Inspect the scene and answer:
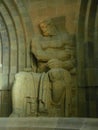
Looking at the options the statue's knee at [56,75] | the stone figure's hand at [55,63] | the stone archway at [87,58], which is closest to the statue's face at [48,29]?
the stone archway at [87,58]

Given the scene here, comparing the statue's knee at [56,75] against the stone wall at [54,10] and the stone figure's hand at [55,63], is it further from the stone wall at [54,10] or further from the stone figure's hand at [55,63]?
the stone wall at [54,10]

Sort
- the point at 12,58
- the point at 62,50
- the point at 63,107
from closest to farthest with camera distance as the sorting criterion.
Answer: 1. the point at 63,107
2. the point at 62,50
3. the point at 12,58

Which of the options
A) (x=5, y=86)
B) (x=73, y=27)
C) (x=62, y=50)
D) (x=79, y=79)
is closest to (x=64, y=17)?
(x=73, y=27)

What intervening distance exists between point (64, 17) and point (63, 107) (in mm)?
1722

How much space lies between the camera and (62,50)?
574 centimetres

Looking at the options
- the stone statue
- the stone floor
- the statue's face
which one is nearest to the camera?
the stone floor

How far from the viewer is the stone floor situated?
3.26 metres

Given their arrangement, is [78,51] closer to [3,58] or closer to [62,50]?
[62,50]

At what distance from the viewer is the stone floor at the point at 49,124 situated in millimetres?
3261

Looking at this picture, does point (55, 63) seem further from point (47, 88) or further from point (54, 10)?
point (54, 10)

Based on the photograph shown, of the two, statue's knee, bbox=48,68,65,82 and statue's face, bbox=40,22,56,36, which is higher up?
statue's face, bbox=40,22,56,36

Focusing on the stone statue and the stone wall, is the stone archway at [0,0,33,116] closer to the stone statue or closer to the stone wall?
the stone wall

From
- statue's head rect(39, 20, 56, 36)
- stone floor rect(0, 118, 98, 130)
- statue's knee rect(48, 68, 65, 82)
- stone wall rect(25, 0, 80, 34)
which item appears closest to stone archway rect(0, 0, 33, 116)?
stone wall rect(25, 0, 80, 34)

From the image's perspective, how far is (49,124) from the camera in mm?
3504
